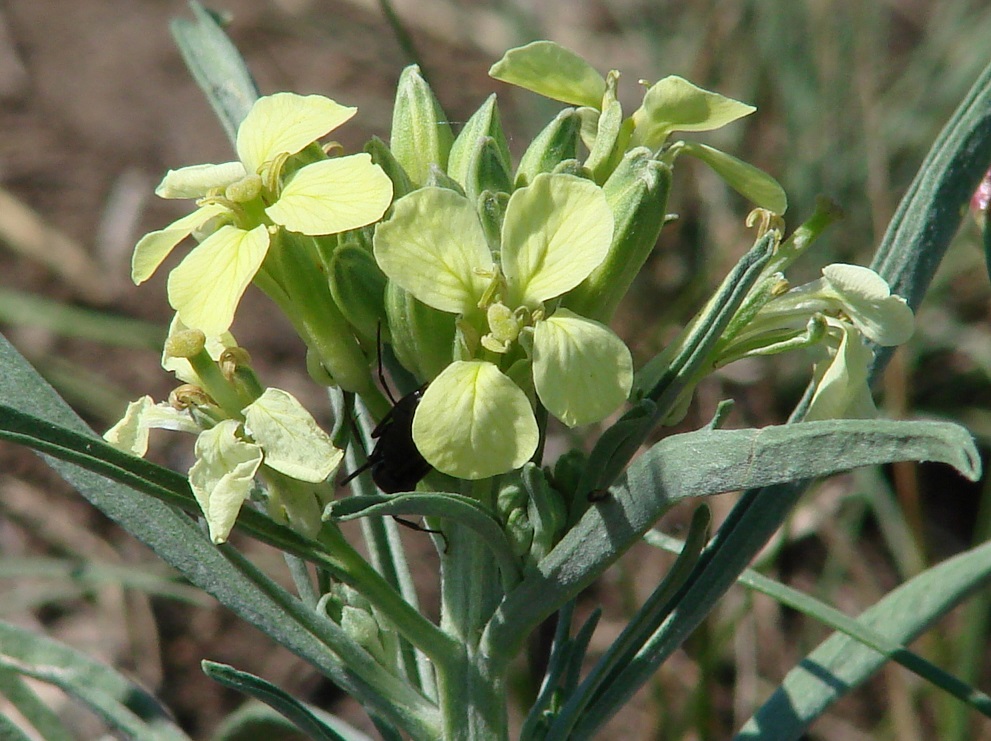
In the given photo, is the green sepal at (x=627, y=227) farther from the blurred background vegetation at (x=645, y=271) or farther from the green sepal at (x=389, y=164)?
the blurred background vegetation at (x=645, y=271)

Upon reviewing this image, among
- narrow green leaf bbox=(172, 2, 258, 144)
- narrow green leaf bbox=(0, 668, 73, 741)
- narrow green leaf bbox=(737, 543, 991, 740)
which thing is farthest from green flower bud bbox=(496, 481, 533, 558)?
narrow green leaf bbox=(0, 668, 73, 741)

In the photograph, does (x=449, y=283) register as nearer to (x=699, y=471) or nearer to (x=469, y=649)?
(x=699, y=471)

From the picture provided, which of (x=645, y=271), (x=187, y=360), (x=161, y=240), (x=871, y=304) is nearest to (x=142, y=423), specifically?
(x=187, y=360)

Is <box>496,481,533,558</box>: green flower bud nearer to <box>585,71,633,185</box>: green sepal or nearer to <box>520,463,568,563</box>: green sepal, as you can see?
<box>520,463,568,563</box>: green sepal

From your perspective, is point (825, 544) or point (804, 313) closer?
point (804, 313)

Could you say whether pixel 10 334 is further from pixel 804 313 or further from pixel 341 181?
pixel 804 313

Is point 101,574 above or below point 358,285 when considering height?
below

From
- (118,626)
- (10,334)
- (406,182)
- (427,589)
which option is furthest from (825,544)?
(10,334)
